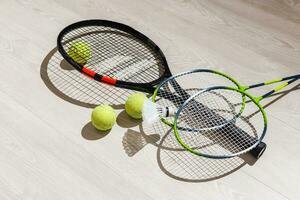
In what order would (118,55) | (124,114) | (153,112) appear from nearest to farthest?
(153,112) → (124,114) → (118,55)

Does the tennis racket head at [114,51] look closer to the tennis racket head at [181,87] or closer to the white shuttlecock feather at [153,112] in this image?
the tennis racket head at [181,87]

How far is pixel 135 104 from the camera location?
3.66 ft

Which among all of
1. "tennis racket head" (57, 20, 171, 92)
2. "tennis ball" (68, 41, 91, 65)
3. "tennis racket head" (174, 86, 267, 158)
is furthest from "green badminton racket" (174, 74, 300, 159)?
"tennis ball" (68, 41, 91, 65)

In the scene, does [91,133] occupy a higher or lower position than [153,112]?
lower

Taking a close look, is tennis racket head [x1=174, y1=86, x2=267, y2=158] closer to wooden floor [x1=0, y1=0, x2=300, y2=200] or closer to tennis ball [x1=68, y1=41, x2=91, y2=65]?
wooden floor [x1=0, y1=0, x2=300, y2=200]

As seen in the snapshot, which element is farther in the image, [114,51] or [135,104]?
[114,51]

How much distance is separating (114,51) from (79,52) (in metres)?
0.12

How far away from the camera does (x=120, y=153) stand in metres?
1.08

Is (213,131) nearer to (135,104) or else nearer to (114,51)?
(135,104)

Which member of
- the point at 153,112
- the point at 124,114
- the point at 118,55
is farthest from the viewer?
the point at 118,55

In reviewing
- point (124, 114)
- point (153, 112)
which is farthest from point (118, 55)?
point (153, 112)

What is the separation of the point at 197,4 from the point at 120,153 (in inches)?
30.2

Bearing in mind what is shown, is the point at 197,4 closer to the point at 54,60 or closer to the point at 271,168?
the point at 54,60

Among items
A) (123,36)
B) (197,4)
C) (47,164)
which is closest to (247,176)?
(47,164)
